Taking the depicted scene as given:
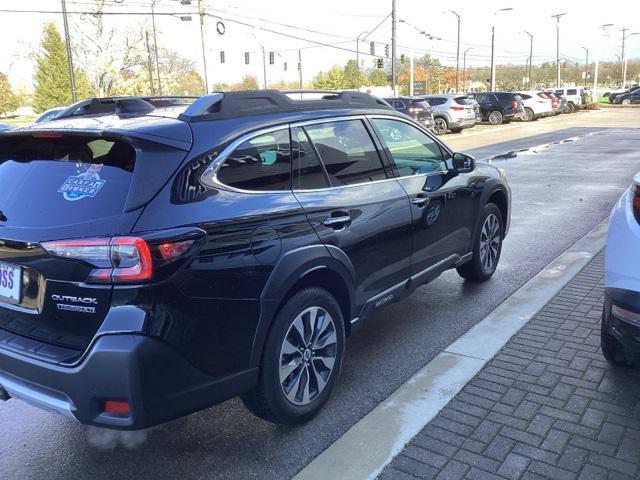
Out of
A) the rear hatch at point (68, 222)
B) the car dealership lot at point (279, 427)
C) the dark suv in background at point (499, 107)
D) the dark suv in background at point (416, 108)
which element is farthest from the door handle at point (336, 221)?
the dark suv in background at point (499, 107)

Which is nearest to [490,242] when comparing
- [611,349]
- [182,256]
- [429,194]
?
[429,194]

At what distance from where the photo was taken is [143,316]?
8.27 ft

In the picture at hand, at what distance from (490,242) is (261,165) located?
10.4 ft

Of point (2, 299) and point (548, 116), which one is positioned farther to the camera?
point (548, 116)

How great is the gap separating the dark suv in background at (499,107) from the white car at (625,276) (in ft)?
106

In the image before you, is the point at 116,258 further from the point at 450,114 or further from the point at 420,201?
the point at 450,114

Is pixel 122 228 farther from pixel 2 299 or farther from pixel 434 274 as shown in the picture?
pixel 434 274

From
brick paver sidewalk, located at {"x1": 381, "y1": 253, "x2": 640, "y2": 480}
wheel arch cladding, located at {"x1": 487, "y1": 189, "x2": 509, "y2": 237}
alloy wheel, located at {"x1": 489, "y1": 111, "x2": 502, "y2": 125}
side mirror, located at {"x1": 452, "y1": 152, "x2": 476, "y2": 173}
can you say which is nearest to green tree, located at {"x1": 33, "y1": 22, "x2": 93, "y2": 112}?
alloy wheel, located at {"x1": 489, "y1": 111, "x2": 502, "y2": 125}

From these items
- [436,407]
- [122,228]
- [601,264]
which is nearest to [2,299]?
[122,228]

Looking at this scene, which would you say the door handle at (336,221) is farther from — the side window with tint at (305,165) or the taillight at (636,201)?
the taillight at (636,201)

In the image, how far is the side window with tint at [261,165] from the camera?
9.92 ft

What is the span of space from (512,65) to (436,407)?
116646mm

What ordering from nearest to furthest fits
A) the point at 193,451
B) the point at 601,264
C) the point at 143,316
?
the point at 143,316
the point at 193,451
the point at 601,264

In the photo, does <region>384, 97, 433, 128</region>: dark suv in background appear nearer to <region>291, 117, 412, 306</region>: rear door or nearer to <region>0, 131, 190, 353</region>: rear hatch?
<region>291, 117, 412, 306</region>: rear door
